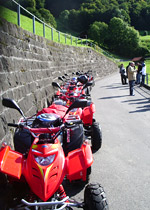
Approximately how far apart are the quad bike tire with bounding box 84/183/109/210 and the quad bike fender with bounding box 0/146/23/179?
85 cm

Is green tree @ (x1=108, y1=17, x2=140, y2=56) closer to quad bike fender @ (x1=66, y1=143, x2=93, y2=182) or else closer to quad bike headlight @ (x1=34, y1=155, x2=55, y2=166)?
quad bike fender @ (x1=66, y1=143, x2=93, y2=182)

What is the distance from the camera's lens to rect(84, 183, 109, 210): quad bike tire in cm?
304

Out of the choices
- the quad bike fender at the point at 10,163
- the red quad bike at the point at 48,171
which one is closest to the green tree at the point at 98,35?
the red quad bike at the point at 48,171

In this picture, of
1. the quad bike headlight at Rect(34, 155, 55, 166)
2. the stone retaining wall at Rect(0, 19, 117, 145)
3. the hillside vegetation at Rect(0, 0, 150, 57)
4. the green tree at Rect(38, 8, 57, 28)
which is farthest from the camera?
the hillside vegetation at Rect(0, 0, 150, 57)

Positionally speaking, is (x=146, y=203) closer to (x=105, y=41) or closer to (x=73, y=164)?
(x=73, y=164)

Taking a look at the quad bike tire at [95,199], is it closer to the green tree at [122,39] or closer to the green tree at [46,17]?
the green tree at [46,17]

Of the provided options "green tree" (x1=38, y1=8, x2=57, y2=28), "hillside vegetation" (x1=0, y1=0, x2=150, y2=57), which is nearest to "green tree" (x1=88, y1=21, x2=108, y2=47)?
"hillside vegetation" (x1=0, y1=0, x2=150, y2=57)

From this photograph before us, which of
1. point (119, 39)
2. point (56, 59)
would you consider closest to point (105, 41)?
point (119, 39)

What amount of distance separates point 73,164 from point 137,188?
1.45 metres

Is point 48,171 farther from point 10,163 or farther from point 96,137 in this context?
point 96,137

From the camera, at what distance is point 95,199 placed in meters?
3.09

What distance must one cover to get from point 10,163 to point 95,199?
1104mm

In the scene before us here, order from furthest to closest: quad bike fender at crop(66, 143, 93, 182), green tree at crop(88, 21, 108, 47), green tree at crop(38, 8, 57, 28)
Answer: green tree at crop(88, 21, 108, 47) → green tree at crop(38, 8, 57, 28) → quad bike fender at crop(66, 143, 93, 182)

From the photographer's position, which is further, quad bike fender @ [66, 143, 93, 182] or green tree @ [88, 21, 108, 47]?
green tree @ [88, 21, 108, 47]
